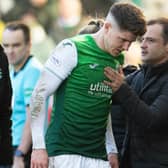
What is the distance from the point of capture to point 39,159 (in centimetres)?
616

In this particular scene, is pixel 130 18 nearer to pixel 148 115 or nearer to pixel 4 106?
pixel 148 115

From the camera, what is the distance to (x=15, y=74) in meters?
9.29

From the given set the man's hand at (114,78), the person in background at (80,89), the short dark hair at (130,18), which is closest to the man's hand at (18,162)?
the person in background at (80,89)

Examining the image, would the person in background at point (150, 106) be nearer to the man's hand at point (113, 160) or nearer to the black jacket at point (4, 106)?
the man's hand at point (113, 160)

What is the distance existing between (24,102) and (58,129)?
2608 mm

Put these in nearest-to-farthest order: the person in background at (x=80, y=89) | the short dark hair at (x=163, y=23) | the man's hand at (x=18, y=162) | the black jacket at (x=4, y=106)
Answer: the person in background at (x=80, y=89), the black jacket at (x=4, y=106), the short dark hair at (x=163, y=23), the man's hand at (x=18, y=162)

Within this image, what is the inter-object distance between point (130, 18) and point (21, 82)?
2.94 meters

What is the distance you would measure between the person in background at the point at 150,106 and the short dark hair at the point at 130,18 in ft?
1.32

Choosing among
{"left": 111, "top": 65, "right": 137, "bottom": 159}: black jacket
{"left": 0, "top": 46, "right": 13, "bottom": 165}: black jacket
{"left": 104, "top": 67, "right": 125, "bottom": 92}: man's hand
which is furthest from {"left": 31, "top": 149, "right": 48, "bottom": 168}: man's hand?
{"left": 111, "top": 65, "right": 137, "bottom": 159}: black jacket

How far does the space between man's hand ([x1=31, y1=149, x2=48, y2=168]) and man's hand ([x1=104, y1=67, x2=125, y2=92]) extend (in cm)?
71

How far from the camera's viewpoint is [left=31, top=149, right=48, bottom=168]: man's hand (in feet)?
20.1

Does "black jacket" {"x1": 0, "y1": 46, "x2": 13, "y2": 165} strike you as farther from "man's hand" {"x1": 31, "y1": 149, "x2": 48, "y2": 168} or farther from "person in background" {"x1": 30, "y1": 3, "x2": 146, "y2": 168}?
"man's hand" {"x1": 31, "y1": 149, "x2": 48, "y2": 168}

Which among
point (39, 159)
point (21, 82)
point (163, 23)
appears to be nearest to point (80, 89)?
point (39, 159)

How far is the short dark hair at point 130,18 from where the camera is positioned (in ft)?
20.8
